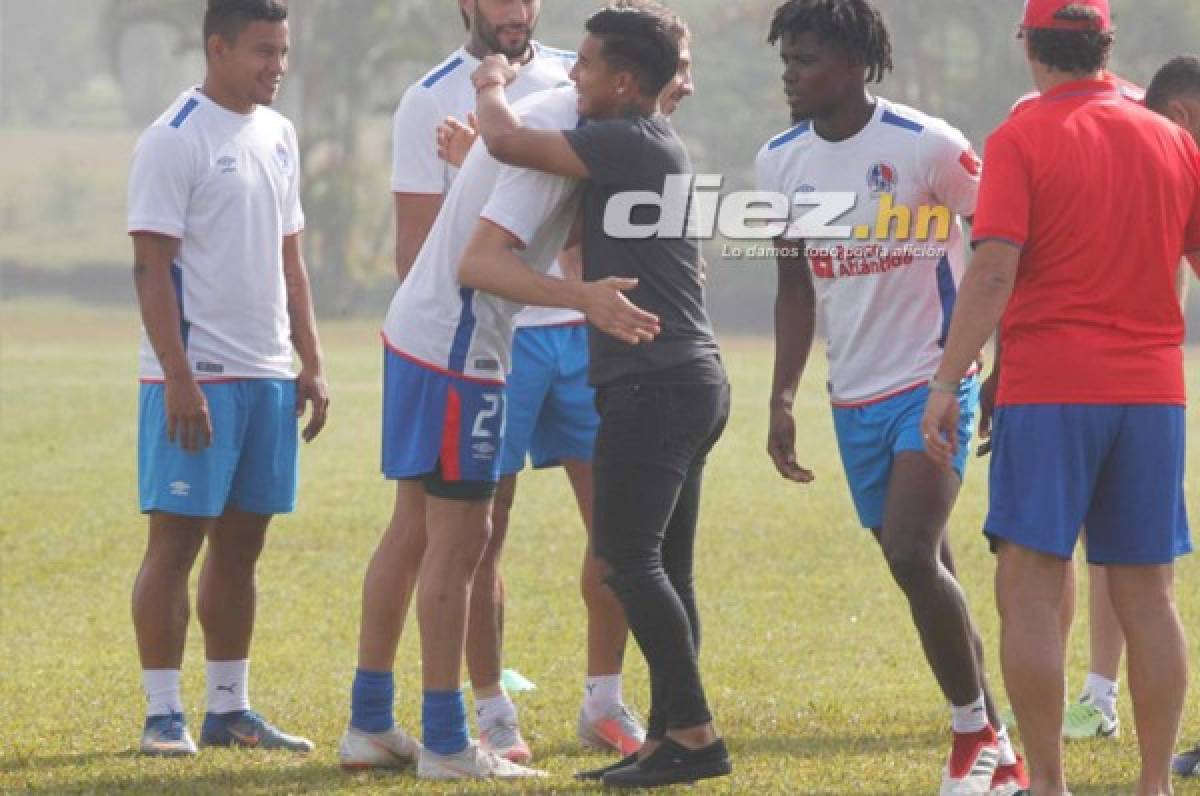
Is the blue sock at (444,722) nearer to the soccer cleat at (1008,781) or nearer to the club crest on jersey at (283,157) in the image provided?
the soccer cleat at (1008,781)

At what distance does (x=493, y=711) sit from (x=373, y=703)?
511 millimetres

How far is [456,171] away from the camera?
7.69 m

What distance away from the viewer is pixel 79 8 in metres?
112

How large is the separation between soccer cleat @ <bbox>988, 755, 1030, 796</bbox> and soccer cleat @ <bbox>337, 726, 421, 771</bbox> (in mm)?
1793

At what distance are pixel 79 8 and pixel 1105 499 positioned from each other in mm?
111548

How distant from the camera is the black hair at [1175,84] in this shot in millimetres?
7492

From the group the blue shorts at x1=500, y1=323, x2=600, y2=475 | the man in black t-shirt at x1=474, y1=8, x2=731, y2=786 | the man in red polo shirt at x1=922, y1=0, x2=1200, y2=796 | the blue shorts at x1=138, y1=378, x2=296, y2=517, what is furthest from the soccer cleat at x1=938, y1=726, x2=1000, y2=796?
the blue shorts at x1=138, y1=378, x2=296, y2=517

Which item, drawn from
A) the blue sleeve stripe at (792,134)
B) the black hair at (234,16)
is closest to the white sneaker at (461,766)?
the blue sleeve stripe at (792,134)

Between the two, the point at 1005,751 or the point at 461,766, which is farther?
the point at 461,766

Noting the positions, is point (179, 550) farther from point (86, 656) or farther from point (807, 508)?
point (807, 508)

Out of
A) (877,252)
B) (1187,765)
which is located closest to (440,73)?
(877,252)

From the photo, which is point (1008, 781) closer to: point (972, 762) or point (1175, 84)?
point (972, 762)

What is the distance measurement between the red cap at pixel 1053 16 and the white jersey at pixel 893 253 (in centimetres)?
92

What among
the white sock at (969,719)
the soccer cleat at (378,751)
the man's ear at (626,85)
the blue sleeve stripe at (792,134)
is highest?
the man's ear at (626,85)
